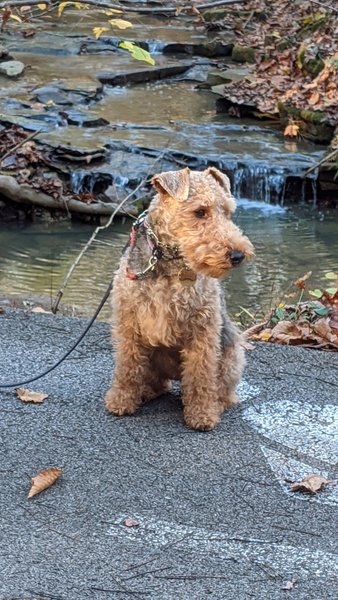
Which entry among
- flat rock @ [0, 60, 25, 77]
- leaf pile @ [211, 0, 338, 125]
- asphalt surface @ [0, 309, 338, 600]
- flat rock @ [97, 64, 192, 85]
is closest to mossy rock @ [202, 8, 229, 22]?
leaf pile @ [211, 0, 338, 125]

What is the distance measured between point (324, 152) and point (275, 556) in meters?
11.0

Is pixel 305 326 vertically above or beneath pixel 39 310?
above

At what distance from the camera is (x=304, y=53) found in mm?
16609

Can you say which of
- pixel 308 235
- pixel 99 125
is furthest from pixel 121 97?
pixel 308 235

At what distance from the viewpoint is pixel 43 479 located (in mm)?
4605

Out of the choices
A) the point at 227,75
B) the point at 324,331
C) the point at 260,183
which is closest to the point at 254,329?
the point at 324,331

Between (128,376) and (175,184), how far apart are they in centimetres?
113

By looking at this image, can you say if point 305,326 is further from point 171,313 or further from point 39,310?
point 171,313

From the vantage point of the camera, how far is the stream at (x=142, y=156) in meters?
10.5

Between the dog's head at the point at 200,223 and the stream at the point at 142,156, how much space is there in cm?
395

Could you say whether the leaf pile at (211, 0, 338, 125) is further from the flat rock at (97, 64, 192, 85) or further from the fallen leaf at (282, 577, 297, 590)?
→ the fallen leaf at (282, 577, 297, 590)

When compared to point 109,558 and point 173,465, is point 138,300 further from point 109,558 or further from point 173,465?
point 109,558

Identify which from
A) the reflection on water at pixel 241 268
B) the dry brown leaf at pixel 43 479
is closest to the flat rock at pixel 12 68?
the reflection on water at pixel 241 268

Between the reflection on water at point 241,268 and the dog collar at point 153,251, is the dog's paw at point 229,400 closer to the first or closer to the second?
the dog collar at point 153,251
